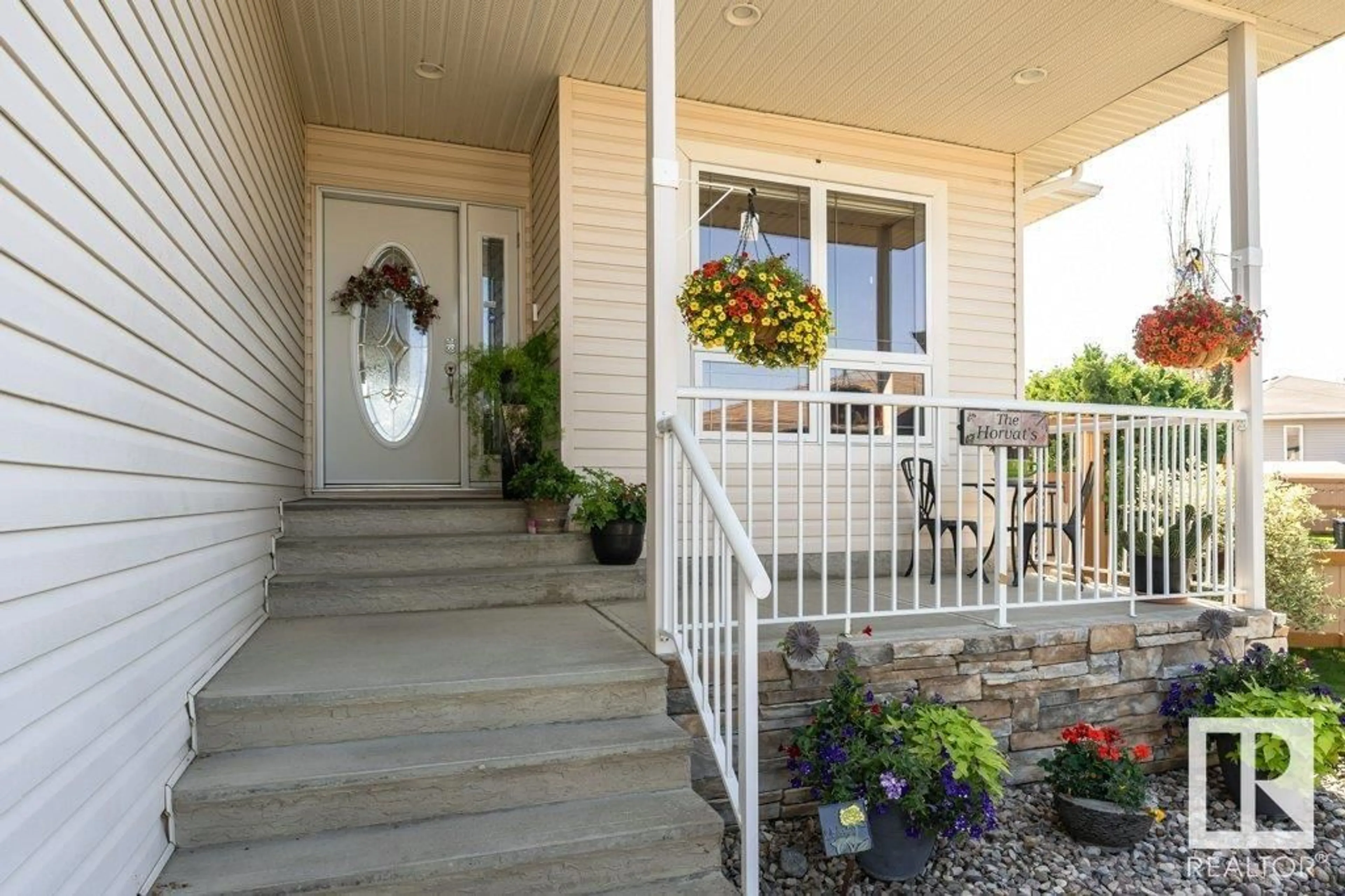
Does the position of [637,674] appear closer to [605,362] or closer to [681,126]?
[605,362]

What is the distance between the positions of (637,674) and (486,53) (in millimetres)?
3265

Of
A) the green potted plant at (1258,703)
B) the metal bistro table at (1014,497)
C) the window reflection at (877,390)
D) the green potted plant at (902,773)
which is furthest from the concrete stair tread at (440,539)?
the green potted plant at (1258,703)

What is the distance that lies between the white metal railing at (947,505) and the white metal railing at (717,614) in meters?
0.05

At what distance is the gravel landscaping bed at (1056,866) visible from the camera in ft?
8.19

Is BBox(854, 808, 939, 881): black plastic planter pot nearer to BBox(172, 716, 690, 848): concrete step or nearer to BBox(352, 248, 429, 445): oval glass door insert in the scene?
BBox(172, 716, 690, 848): concrete step

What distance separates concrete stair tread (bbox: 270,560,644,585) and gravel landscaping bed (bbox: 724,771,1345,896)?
4.72 ft

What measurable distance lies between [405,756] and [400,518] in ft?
6.40

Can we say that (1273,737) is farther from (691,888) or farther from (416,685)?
(416,685)

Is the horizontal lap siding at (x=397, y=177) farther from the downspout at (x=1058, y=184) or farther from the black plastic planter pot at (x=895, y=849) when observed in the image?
the black plastic planter pot at (x=895, y=849)

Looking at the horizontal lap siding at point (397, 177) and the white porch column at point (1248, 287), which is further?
the horizontal lap siding at point (397, 177)

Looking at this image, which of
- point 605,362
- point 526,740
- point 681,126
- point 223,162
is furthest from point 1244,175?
point 223,162

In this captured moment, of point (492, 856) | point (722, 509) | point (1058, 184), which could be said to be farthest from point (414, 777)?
point (1058, 184)

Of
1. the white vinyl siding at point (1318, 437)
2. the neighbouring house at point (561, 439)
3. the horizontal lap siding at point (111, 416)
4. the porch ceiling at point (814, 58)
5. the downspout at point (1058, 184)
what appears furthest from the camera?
the white vinyl siding at point (1318, 437)

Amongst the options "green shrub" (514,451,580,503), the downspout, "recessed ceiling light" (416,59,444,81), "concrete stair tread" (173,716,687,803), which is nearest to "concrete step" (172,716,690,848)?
"concrete stair tread" (173,716,687,803)
